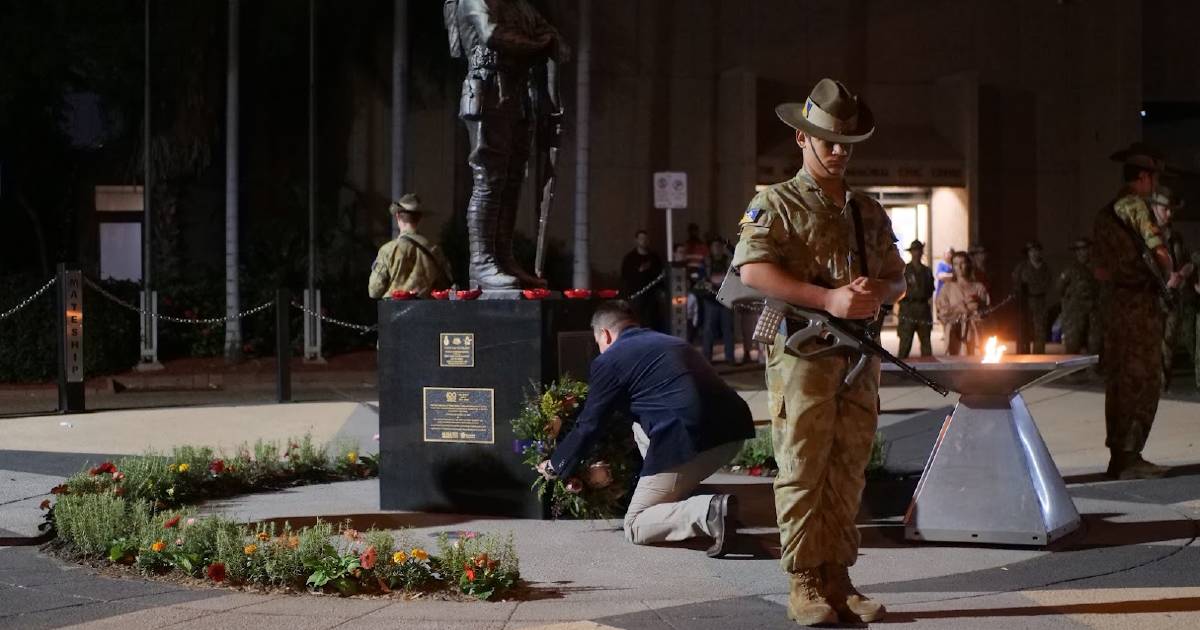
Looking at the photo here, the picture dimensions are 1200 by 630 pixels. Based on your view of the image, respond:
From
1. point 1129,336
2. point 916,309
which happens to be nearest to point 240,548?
point 1129,336

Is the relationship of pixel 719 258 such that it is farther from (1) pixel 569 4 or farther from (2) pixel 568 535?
(2) pixel 568 535

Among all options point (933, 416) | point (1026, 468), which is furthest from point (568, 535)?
point (933, 416)

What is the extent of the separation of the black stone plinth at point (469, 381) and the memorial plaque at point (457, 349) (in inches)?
0.4

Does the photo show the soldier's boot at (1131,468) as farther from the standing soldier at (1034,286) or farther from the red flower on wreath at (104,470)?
the standing soldier at (1034,286)

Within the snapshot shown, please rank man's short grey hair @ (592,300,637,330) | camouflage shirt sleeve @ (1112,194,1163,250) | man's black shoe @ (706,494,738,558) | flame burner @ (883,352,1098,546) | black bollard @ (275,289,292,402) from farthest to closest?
1. black bollard @ (275,289,292,402)
2. camouflage shirt sleeve @ (1112,194,1163,250)
3. man's short grey hair @ (592,300,637,330)
4. flame burner @ (883,352,1098,546)
5. man's black shoe @ (706,494,738,558)

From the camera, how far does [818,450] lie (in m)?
5.83

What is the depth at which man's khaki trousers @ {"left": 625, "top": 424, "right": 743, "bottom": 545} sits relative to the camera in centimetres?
778

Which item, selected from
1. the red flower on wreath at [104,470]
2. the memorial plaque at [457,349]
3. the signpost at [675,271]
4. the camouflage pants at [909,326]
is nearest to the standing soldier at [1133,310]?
the memorial plaque at [457,349]

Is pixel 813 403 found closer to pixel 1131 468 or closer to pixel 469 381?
pixel 469 381

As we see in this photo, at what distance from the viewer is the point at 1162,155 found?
33.0 ft

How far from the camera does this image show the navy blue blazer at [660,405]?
7.97 metres

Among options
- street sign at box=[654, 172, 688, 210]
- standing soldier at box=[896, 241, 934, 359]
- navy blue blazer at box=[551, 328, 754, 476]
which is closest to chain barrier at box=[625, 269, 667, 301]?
street sign at box=[654, 172, 688, 210]

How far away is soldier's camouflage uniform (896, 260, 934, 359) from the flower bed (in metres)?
12.6

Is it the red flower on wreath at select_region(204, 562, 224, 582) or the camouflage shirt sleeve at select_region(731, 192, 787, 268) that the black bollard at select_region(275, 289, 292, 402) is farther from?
the camouflage shirt sleeve at select_region(731, 192, 787, 268)
